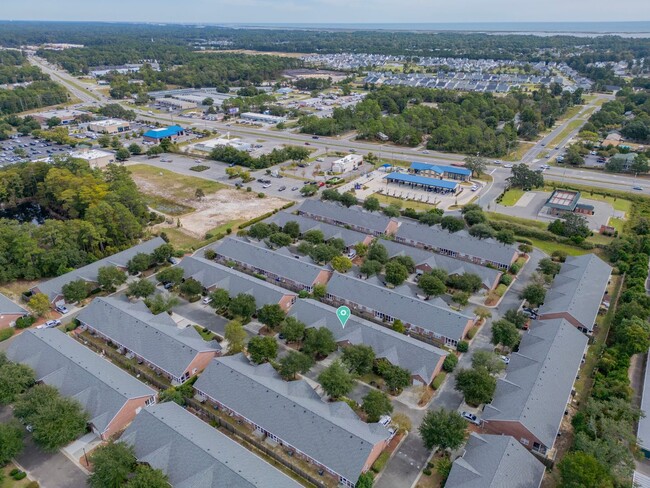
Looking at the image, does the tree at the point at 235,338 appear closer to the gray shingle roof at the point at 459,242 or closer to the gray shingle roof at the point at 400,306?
the gray shingle roof at the point at 400,306

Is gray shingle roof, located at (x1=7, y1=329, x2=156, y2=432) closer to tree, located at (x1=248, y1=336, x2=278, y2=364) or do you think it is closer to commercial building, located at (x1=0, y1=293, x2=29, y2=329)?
commercial building, located at (x1=0, y1=293, x2=29, y2=329)

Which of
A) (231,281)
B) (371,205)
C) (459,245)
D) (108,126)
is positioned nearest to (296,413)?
(231,281)

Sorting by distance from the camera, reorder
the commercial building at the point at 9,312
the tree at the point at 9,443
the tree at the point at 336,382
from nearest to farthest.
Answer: the tree at the point at 9,443 < the tree at the point at 336,382 < the commercial building at the point at 9,312

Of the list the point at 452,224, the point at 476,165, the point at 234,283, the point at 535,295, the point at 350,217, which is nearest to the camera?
A: the point at 535,295

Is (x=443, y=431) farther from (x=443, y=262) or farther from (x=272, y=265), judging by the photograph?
(x=272, y=265)

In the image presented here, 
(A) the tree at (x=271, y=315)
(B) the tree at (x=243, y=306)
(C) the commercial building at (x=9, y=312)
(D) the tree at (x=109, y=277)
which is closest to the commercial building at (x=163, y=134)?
(D) the tree at (x=109, y=277)

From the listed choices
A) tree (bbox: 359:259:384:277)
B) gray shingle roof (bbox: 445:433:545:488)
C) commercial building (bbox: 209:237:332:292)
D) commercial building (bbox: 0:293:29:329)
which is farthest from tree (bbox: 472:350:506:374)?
commercial building (bbox: 0:293:29:329)

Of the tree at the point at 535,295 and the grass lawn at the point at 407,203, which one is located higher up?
the tree at the point at 535,295
